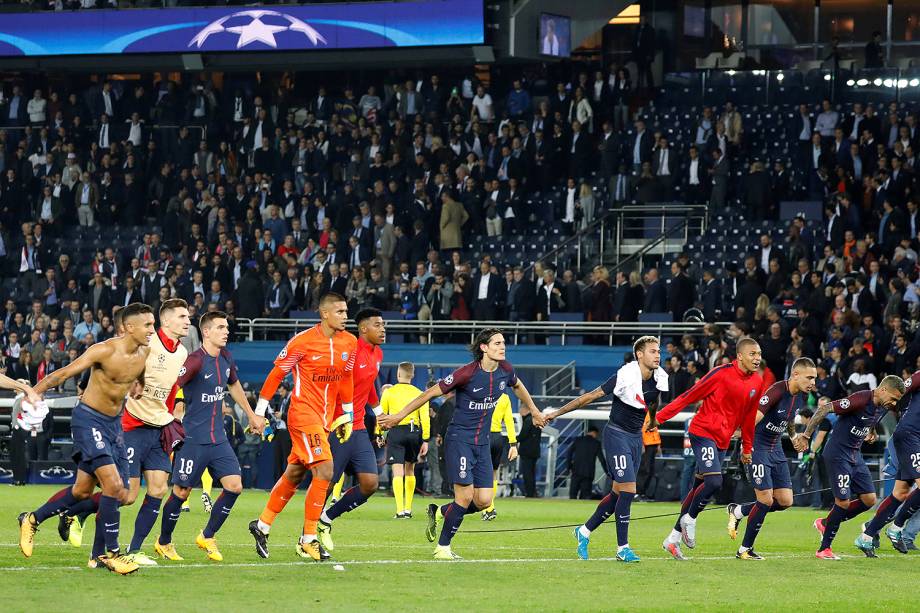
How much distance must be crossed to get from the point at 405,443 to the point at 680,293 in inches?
338

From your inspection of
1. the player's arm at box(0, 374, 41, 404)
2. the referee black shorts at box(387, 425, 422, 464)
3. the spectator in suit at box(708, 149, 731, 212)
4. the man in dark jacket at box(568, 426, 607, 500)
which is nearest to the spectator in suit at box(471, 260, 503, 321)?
the man in dark jacket at box(568, 426, 607, 500)

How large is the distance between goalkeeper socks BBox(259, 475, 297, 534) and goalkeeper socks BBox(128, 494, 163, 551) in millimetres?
1024

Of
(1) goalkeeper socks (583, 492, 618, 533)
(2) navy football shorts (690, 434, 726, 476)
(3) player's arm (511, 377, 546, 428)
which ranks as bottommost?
(1) goalkeeper socks (583, 492, 618, 533)

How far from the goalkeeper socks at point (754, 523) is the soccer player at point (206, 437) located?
5014mm

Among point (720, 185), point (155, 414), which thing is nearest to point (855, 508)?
point (155, 414)

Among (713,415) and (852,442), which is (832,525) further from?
(713,415)

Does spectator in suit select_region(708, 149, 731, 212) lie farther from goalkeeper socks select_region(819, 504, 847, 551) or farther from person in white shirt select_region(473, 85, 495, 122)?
goalkeeper socks select_region(819, 504, 847, 551)

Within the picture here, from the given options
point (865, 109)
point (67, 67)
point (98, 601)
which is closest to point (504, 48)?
point (865, 109)

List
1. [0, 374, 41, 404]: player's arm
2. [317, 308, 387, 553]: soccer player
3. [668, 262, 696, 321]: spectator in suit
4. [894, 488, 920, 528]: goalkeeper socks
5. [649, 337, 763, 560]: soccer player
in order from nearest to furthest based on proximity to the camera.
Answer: [0, 374, 41, 404]: player's arm < [317, 308, 387, 553]: soccer player < [649, 337, 763, 560]: soccer player < [894, 488, 920, 528]: goalkeeper socks < [668, 262, 696, 321]: spectator in suit

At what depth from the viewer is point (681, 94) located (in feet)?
122

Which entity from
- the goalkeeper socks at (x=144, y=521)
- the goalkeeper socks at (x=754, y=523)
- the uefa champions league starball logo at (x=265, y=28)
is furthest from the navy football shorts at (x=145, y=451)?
the uefa champions league starball logo at (x=265, y=28)

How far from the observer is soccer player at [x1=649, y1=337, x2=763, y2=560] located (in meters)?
15.4

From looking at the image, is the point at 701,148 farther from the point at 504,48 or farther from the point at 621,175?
the point at 504,48

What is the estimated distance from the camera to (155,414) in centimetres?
1340
